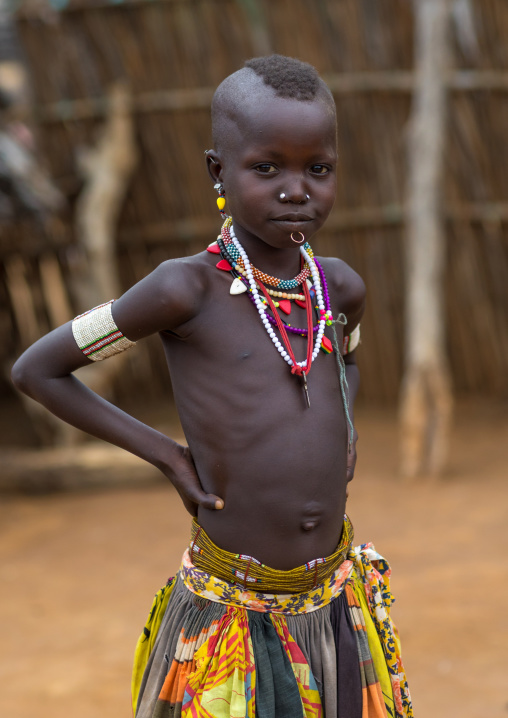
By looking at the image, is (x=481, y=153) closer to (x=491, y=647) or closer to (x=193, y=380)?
(x=491, y=647)

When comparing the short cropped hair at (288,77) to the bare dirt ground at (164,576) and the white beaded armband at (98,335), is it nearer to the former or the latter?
the white beaded armband at (98,335)

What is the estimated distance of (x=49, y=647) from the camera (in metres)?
3.77

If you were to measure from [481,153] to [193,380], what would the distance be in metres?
5.20

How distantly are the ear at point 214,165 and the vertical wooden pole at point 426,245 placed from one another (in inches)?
157

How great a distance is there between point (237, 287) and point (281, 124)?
34 centimetres

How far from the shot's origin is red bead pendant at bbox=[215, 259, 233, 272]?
1861 mm

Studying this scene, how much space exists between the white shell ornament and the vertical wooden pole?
3.96 m

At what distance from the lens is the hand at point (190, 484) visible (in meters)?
1.85

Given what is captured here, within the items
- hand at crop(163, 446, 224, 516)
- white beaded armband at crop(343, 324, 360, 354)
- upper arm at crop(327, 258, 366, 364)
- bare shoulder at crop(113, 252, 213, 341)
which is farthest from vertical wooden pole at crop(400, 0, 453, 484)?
bare shoulder at crop(113, 252, 213, 341)

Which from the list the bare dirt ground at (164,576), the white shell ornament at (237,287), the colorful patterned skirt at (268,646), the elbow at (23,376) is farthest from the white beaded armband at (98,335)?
the bare dirt ground at (164,576)

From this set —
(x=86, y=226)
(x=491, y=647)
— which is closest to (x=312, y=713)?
(x=491, y=647)

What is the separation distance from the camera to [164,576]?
4.45 m

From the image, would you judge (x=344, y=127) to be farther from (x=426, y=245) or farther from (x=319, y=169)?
(x=319, y=169)

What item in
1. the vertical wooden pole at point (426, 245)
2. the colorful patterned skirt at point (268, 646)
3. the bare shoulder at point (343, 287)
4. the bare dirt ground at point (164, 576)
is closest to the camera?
the colorful patterned skirt at point (268, 646)
